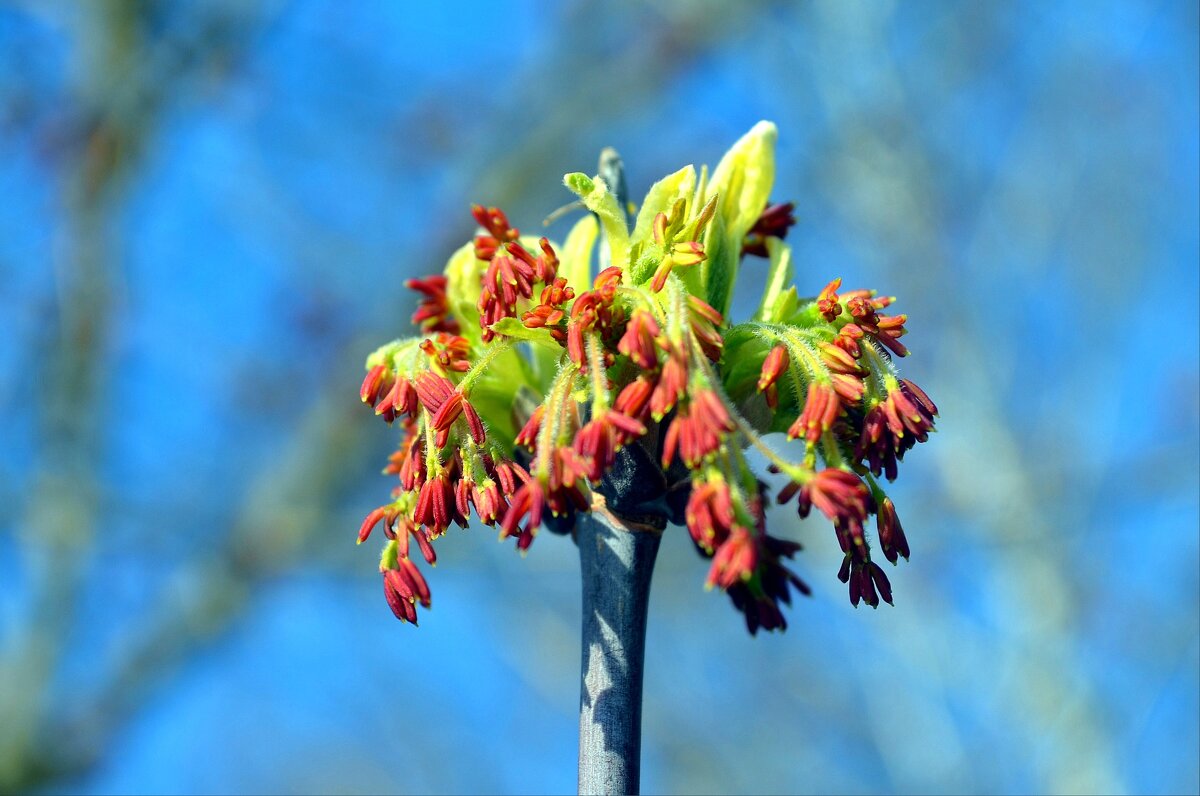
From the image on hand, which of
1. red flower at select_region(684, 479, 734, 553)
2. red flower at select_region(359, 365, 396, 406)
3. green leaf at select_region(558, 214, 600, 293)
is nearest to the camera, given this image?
red flower at select_region(684, 479, 734, 553)

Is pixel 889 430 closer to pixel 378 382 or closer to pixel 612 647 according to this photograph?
pixel 612 647

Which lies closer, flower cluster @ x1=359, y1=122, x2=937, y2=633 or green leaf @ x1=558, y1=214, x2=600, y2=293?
flower cluster @ x1=359, y1=122, x2=937, y2=633

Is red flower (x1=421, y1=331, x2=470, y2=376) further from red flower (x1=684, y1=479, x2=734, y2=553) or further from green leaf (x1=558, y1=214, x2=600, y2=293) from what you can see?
red flower (x1=684, y1=479, x2=734, y2=553)

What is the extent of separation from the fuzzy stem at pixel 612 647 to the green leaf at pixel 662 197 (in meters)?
0.52

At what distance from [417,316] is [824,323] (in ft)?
2.78

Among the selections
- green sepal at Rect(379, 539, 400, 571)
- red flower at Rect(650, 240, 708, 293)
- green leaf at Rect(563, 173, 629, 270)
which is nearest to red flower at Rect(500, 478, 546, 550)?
green sepal at Rect(379, 539, 400, 571)

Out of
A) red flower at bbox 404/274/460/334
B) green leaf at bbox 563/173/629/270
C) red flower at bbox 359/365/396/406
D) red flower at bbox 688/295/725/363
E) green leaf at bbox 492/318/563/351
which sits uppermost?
red flower at bbox 404/274/460/334

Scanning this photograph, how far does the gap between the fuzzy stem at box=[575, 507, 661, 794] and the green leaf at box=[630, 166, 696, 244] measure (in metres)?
0.52

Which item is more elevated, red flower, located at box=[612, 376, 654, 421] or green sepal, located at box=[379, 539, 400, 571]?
red flower, located at box=[612, 376, 654, 421]

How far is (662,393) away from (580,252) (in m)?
0.69

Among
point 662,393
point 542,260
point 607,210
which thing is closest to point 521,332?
point 542,260

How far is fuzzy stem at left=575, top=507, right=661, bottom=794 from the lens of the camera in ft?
6.23

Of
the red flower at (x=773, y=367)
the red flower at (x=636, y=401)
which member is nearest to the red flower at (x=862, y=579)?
the red flower at (x=773, y=367)

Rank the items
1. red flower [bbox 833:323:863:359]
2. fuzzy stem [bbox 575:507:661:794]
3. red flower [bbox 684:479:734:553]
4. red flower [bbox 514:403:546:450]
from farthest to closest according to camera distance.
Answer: red flower [bbox 833:323:863:359] < red flower [bbox 514:403:546:450] < fuzzy stem [bbox 575:507:661:794] < red flower [bbox 684:479:734:553]
